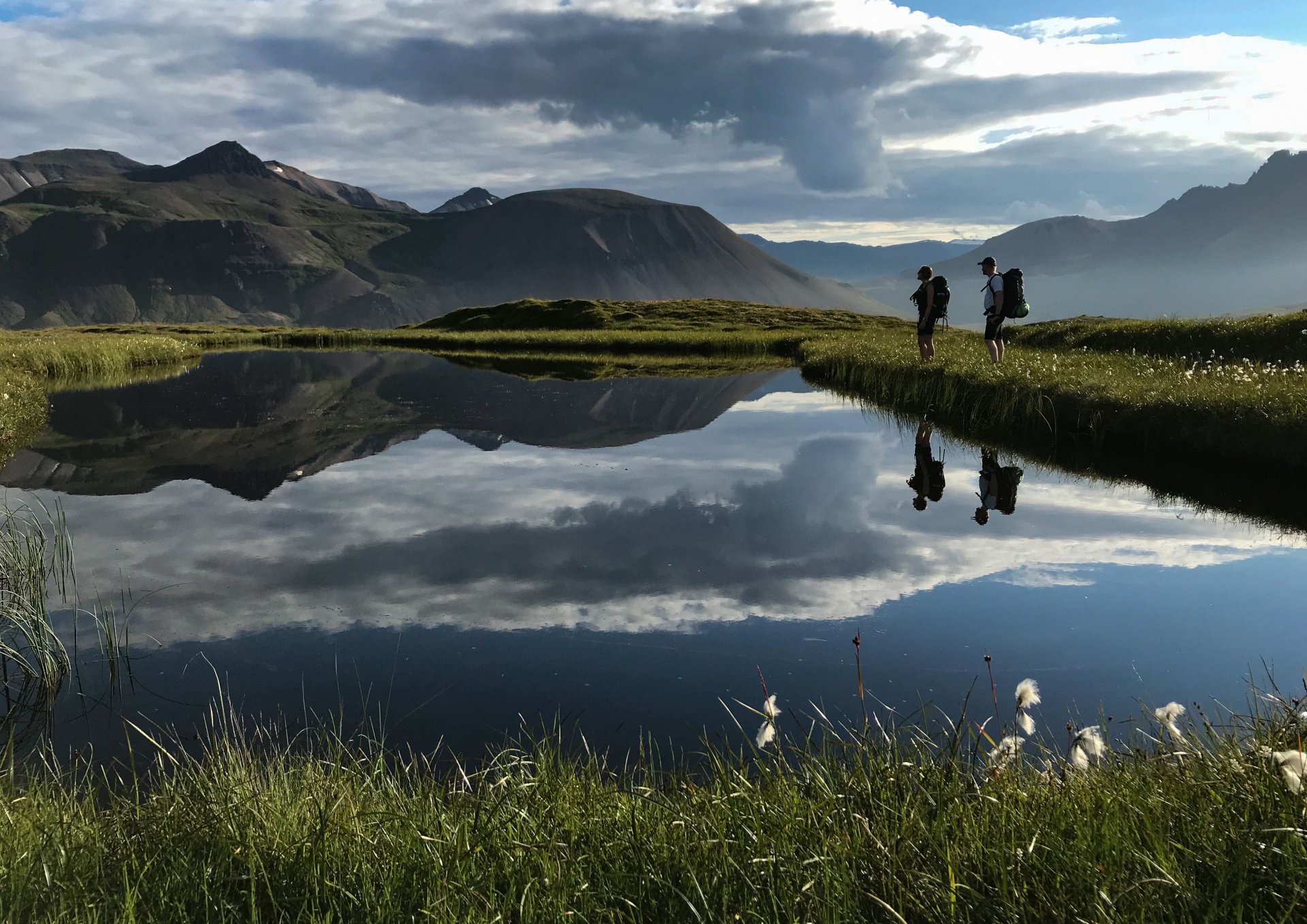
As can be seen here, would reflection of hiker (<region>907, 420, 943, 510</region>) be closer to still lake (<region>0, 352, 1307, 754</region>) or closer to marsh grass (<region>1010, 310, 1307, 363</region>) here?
still lake (<region>0, 352, 1307, 754</region>)

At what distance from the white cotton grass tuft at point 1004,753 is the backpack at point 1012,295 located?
21914 mm

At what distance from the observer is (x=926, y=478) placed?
1741 centimetres

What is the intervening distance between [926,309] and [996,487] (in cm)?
1480

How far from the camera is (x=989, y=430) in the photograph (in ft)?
74.7

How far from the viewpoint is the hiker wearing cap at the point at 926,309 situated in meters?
28.7

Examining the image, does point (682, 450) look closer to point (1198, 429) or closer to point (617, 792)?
point (1198, 429)

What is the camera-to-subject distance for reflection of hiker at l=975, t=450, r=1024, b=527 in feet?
47.4

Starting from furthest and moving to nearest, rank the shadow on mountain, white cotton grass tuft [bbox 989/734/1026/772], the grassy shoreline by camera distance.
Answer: the shadow on mountain < the grassy shoreline < white cotton grass tuft [bbox 989/734/1026/772]

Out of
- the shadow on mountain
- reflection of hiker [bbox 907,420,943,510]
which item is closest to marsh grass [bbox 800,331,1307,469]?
reflection of hiker [bbox 907,420,943,510]

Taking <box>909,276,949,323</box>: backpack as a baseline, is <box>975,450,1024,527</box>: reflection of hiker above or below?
below

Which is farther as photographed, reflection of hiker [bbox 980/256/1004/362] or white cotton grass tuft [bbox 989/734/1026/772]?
reflection of hiker [bbox 980/256/1004/362]

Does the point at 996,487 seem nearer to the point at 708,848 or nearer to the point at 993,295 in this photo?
the point at 993,295

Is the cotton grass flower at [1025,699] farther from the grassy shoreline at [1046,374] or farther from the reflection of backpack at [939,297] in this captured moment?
the reflection of backpack at [939,297]

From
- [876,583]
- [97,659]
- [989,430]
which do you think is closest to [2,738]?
[97,659]
